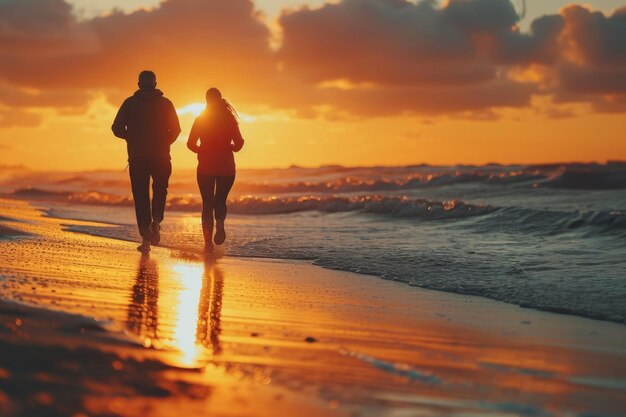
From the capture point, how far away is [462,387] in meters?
3.03

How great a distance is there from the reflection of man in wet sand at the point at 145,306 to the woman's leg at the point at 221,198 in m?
2.46

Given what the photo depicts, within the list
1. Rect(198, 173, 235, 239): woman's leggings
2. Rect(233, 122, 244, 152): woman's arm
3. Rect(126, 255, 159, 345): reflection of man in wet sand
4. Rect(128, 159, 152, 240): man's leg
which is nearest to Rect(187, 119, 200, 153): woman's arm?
Rect(198, 173, 235, 239): woman's leggings

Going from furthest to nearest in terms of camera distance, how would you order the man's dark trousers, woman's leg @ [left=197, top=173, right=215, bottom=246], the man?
woman's leg @ [left=197, top=173, right=215, bottom=246] < the man's dark trousers < the man

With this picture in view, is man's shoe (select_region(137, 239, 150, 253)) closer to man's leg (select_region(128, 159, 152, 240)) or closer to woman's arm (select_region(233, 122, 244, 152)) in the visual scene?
man's leg (select_region(128, 159, 152, 240))

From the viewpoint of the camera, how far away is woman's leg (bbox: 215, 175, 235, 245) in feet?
29.9

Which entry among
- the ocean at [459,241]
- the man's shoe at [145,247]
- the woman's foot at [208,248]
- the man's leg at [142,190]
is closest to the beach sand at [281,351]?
the ocean at [459,241]

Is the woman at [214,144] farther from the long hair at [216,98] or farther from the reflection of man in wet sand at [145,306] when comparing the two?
the reflection of man in wet sand at [145,306]

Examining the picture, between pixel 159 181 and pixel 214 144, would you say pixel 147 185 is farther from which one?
pixel 214 144

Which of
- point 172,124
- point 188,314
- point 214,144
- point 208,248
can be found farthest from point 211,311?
point 214,144

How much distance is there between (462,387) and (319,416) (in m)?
0.74

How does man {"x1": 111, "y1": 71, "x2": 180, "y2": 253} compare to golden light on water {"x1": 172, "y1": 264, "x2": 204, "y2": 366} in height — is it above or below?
above

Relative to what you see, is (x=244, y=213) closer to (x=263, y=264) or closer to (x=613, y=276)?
(x=263, y=264)

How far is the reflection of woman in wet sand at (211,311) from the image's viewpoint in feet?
12.0

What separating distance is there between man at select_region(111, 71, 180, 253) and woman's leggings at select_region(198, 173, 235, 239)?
0.66m
